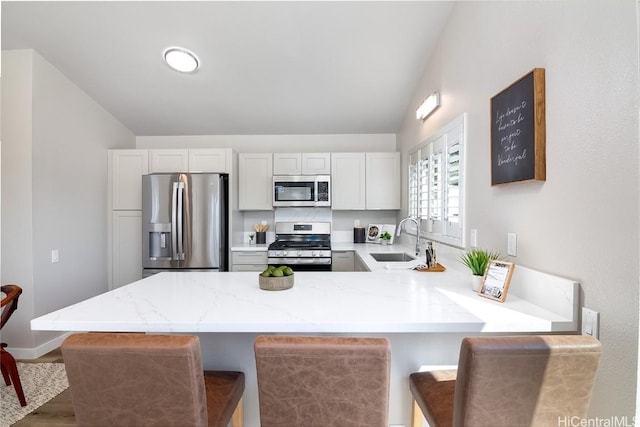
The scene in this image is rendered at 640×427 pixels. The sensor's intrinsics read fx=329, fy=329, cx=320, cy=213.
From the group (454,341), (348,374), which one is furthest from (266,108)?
(348,374)

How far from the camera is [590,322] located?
1.15 metres

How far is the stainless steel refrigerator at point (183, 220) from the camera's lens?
11.8 feet

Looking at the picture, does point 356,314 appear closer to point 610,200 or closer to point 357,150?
point 610,200

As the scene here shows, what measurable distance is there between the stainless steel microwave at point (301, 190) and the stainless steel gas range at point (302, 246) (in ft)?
1.48

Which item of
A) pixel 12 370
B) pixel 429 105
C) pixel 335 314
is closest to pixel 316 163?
pixel 429 105

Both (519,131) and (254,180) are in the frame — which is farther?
(254,180)

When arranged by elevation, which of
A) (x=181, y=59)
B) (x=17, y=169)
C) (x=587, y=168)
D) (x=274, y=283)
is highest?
(x=181, y=59)

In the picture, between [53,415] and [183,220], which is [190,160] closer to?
[183,220]

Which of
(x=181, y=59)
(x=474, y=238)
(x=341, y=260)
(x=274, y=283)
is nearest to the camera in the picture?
(x=274, y=283)

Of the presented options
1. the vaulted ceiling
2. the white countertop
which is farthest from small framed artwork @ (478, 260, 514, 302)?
the vaulted ceiling

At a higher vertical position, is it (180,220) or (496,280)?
(180,220)

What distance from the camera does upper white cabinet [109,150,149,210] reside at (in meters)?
3.88

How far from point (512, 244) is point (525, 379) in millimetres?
936

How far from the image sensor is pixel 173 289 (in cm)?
166
